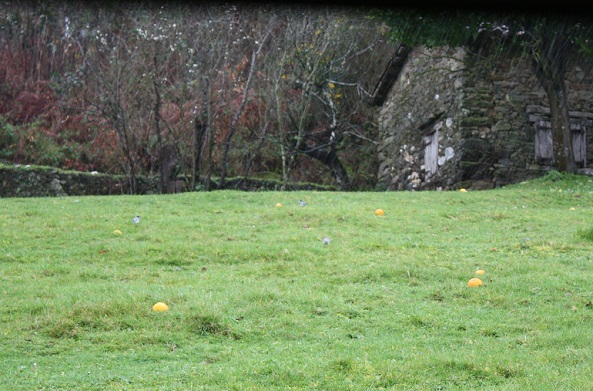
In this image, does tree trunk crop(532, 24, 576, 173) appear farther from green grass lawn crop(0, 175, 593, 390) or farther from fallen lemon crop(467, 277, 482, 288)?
fallen lemon crop(467, 277, 482, 288)

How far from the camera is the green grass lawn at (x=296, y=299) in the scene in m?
4.62

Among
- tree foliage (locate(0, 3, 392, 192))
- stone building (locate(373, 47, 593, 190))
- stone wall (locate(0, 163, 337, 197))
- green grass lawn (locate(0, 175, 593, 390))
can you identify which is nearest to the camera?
green grass lawn (locate(0, 175, 593, 390))

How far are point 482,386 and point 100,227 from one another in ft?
25.1

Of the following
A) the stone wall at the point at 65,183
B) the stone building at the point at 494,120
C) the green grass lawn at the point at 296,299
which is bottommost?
the green grass lawn at the point at 296,299

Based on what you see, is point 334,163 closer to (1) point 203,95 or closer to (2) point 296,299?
(1) point 203,95

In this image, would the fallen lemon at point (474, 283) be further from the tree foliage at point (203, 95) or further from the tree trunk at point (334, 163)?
the tree trunk at point (334, 163)

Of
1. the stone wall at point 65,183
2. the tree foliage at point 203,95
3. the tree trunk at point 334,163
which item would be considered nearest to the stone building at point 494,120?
the tree foliage at point 203,95

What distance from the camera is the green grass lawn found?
182 inches

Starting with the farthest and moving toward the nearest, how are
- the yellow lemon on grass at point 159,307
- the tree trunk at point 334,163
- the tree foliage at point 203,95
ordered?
the tree trunk at point 334,163 → the tree foliage at point 203,95 → the yellow lemon on grass at point 159,307

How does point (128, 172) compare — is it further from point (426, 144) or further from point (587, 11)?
Result: point (587, 11)

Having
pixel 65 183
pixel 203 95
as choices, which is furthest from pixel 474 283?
pixel 65 183

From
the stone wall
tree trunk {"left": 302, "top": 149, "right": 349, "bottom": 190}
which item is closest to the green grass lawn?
the stone wall

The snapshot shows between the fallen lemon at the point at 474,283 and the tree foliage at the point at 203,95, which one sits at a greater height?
the tree foliage at the point at 203,95

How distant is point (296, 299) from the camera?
21.5 feet
